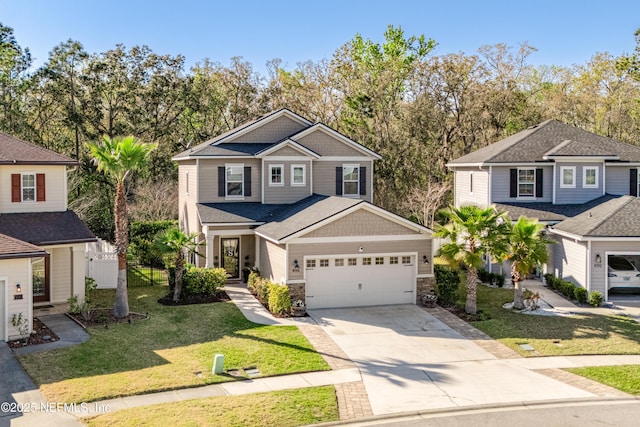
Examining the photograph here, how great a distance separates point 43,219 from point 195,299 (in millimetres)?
6376

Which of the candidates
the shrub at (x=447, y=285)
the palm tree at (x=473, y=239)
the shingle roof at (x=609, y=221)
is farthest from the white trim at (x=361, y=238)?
the shingle roof at (x=609, y=221)

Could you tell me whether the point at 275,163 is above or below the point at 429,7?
below

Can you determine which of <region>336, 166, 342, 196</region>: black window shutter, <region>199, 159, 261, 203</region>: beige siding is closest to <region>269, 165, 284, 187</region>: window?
<region>199, 159, 261, 203</region>: beige siding

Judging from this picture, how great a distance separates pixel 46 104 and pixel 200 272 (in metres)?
23.4

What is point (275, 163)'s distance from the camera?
27484mm

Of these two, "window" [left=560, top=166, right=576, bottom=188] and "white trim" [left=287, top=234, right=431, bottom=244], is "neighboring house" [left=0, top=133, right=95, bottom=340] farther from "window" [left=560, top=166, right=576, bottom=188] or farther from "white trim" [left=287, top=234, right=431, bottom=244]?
"window" [left=560, top=166, right=576, bottom=188]

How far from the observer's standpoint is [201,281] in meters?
22.4

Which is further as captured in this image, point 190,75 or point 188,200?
point 190,75

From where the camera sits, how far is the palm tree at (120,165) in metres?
19.1

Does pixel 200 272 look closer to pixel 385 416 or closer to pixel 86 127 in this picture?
pixel 385 416

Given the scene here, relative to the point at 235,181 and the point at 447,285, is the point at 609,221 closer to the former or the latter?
the point at 447,285

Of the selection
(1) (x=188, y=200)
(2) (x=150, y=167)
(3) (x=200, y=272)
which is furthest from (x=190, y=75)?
(3) (x=200, y=272)

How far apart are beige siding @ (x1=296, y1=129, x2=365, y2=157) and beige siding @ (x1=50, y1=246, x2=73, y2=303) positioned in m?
12.1

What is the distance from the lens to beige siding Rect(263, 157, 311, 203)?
27.5 metres
